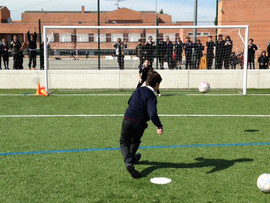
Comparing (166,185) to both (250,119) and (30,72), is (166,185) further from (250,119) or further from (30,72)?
(30,72)

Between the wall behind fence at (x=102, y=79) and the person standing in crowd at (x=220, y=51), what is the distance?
60cm


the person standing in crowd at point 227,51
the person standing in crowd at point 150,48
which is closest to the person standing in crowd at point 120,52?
the person standing in crowd at point 150,48

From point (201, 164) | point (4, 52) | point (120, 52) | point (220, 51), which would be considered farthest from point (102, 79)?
point (201, 164)

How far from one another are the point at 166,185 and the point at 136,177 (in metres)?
0.49

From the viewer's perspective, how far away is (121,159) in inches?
229

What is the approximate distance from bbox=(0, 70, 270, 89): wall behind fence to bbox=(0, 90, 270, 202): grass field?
231 inches

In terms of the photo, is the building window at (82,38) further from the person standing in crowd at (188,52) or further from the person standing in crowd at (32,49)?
the person standing in crowd at (188,52)

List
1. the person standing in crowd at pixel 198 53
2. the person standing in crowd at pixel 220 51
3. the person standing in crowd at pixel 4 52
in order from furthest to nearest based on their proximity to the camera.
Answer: the person standing in crowd at pixel 4 52 → the person standing in crowd at pixel 198 53 → the person standing in crowd at pixel 220 51

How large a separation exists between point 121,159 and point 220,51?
39.0ft

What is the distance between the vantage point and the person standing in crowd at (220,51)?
16.4 m

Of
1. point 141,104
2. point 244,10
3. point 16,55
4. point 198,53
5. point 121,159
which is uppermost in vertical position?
point 244,10

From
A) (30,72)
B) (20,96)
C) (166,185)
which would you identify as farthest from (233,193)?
(30,72)

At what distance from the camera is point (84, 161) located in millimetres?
5715

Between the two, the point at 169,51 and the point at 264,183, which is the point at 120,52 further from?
the point at 264,183
